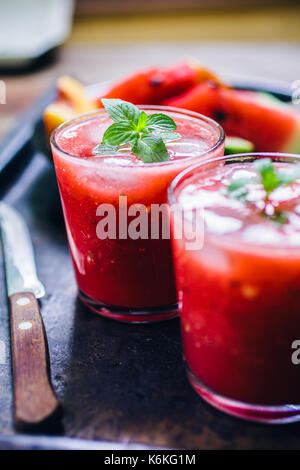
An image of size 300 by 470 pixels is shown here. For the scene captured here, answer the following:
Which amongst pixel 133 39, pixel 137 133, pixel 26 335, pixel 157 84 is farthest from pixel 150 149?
pixel 133 39

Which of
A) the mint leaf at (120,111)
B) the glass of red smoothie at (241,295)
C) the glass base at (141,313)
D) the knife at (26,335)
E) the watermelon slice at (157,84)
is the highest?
the mint leaf at (120,111)

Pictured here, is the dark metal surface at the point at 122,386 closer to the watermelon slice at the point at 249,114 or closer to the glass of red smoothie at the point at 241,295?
the glass of red smoothie at the point at 241,295

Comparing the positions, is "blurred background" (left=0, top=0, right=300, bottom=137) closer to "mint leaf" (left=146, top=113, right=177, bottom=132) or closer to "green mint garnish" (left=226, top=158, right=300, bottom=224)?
"mint leaf" (left=146, top=113, right=177, bottom=132)

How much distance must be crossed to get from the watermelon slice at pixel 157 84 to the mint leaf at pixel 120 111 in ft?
2.14

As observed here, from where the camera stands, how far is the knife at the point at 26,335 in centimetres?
76

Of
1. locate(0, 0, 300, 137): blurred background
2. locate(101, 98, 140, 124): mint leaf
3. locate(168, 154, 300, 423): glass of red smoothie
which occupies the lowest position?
locate(0, 0, 300, 137): blurred background

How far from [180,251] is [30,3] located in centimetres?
310

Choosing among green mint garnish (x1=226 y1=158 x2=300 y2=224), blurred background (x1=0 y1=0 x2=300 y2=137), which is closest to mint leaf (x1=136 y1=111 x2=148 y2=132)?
green mint garnish (x1=226 y1=158 x2=300 y2=224)

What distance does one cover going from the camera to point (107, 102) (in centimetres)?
96

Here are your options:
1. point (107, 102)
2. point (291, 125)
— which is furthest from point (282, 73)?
point (107, 102)

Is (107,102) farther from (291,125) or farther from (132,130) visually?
(291,125)

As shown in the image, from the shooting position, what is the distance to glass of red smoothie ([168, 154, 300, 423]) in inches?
26.6

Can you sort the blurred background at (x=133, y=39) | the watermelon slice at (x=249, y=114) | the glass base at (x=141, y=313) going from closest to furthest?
the glass base at (x=141, y=313), the watermelon slice at (x=249, y=114), the blurred background at (x=133, y=39)

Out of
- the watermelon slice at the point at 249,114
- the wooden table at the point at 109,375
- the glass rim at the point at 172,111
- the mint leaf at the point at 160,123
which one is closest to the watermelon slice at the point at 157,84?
the watermelon slice at the point at 249,114
